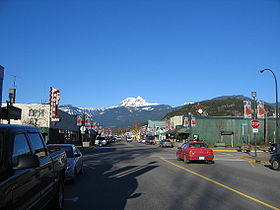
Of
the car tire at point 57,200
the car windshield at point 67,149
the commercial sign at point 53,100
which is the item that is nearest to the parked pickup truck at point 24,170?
the car tire at point 57,200

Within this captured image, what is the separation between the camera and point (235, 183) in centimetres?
1174

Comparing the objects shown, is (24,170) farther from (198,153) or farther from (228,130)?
(228,130)

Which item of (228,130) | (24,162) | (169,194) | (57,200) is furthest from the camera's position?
(228,130)

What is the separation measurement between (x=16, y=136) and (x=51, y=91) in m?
44.7

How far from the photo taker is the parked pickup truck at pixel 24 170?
395 cm

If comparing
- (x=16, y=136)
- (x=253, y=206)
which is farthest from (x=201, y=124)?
(x=16, y=136)

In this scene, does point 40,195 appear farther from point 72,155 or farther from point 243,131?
point 243,131

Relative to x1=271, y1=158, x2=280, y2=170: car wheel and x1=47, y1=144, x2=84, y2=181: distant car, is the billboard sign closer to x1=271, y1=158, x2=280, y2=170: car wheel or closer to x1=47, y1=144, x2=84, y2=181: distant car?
x1=47, y1=144, x2=84, y2=181: distant car

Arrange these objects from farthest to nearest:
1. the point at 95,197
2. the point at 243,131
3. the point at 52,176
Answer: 1. the point at 243,131
2. the point at 95,197
3. the point at 52,176

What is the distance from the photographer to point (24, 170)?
455 centimetres

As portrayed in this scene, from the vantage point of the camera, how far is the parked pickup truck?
395 cm

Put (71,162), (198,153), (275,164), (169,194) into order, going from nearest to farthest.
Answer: (169,194) → (71,162) → (275,164) → (198,153)

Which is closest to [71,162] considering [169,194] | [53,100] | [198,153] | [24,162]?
[169,194]

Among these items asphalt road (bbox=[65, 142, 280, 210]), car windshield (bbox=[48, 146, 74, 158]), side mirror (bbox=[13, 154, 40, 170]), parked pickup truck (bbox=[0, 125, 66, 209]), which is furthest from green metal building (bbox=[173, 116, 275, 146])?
side mirror (bbox=[13, 154, 40, 170])
